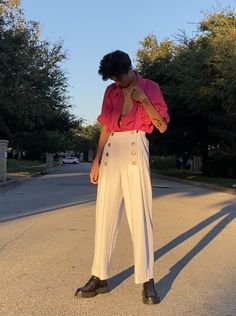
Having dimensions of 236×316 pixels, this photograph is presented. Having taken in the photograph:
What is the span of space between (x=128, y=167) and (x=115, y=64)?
906mm

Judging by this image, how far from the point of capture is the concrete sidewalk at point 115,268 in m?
5.09

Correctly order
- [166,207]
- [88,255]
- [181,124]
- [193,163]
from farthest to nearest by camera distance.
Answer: [193,163], [181,124], [166,207], [88,255]

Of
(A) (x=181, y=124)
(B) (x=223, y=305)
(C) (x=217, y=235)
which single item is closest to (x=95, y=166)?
(B) (x=223, y=305)

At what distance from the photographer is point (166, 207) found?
49.0ft

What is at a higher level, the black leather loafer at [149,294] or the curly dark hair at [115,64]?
the curly dark hair at [115,64]

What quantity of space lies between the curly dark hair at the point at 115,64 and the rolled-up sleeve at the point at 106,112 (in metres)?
0.35

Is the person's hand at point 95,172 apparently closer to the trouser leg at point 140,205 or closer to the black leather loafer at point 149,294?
the trouser leg at point 140,205

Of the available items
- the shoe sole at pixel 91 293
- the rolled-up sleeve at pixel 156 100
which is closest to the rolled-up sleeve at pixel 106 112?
the rolled-up sleeve at pixel 156 100

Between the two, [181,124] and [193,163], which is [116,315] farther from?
[193,163]

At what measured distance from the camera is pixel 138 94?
4.79 meters

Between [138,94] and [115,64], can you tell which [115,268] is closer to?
[138,94]

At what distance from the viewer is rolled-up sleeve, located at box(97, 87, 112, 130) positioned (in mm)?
5164

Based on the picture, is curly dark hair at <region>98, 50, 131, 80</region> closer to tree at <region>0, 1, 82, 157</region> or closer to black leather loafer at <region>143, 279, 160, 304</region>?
black leather loafer at <region>143, 279, 160, 304</region>

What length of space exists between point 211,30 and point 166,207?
16544 millimetres
